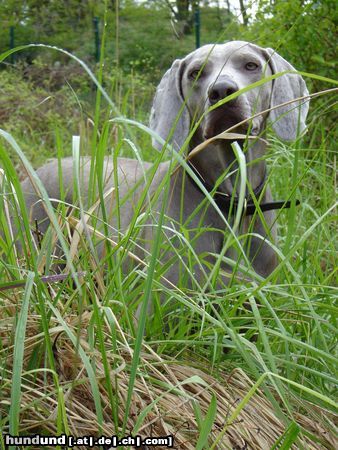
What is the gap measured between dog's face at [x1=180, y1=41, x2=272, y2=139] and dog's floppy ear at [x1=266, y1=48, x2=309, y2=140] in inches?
1.6

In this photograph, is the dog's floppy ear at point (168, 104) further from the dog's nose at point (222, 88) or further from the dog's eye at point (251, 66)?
the dog's nose at point (222, 88)

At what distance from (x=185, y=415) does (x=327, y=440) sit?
0.36m

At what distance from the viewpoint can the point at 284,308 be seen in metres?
2.05

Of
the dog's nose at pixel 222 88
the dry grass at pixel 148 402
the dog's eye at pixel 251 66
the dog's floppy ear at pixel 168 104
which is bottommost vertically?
the dry grass at pixel 148 402

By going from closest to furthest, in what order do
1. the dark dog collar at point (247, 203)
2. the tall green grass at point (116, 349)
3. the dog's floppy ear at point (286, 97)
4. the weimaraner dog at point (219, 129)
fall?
the tall green grass at point (116, 349) → the dark dog collar at point (247, 203) → the weimaraner dog at point (219, 129) → the dog's floppy ear at point (286, 97)

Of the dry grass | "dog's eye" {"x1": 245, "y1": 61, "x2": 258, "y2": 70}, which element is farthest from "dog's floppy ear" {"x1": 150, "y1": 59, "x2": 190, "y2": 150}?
the dry grass

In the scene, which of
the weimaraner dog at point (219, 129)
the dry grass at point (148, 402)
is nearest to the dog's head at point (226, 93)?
the weimaraner dog at point (219, 129)

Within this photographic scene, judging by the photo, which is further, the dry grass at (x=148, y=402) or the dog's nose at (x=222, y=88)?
the dog's nose at (x=222, y=88)

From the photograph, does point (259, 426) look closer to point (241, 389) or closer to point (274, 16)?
point (241, 389)

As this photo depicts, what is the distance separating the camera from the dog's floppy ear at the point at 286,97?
3.21m

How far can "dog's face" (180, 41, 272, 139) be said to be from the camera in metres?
2.88

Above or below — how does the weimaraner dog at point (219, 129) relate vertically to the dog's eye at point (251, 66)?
below

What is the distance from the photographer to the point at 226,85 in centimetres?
282

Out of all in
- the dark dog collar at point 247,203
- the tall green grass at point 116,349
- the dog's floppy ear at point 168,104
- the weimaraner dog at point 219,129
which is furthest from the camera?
the dog's floppy ear at point 168,104
